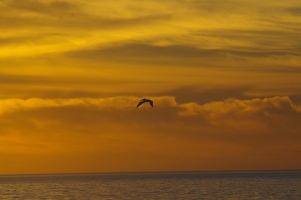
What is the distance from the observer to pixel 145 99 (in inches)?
3036

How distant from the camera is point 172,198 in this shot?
137m

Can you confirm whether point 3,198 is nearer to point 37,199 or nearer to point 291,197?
point 37,199

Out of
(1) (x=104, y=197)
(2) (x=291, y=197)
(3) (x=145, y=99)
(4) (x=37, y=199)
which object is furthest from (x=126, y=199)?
(3) (x=145, y=99)

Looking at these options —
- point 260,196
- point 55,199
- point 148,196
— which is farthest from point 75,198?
point 260,196

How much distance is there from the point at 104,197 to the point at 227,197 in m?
24.1

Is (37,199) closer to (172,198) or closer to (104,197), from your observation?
(104,197)

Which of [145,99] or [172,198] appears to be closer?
[145,99]

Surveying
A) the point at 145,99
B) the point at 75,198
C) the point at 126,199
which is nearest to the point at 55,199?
the point at 75,198

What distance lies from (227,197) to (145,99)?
65.9m

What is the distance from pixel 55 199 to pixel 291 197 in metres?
43.9

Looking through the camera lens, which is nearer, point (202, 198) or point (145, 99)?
point (145, 99)

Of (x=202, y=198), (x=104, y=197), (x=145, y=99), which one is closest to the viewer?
(x=145, y=99)

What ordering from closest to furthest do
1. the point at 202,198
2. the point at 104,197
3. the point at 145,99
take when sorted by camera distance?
the point at 145,99 → the point at 202,198 → the point at 104,197

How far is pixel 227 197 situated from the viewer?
138750 mm
